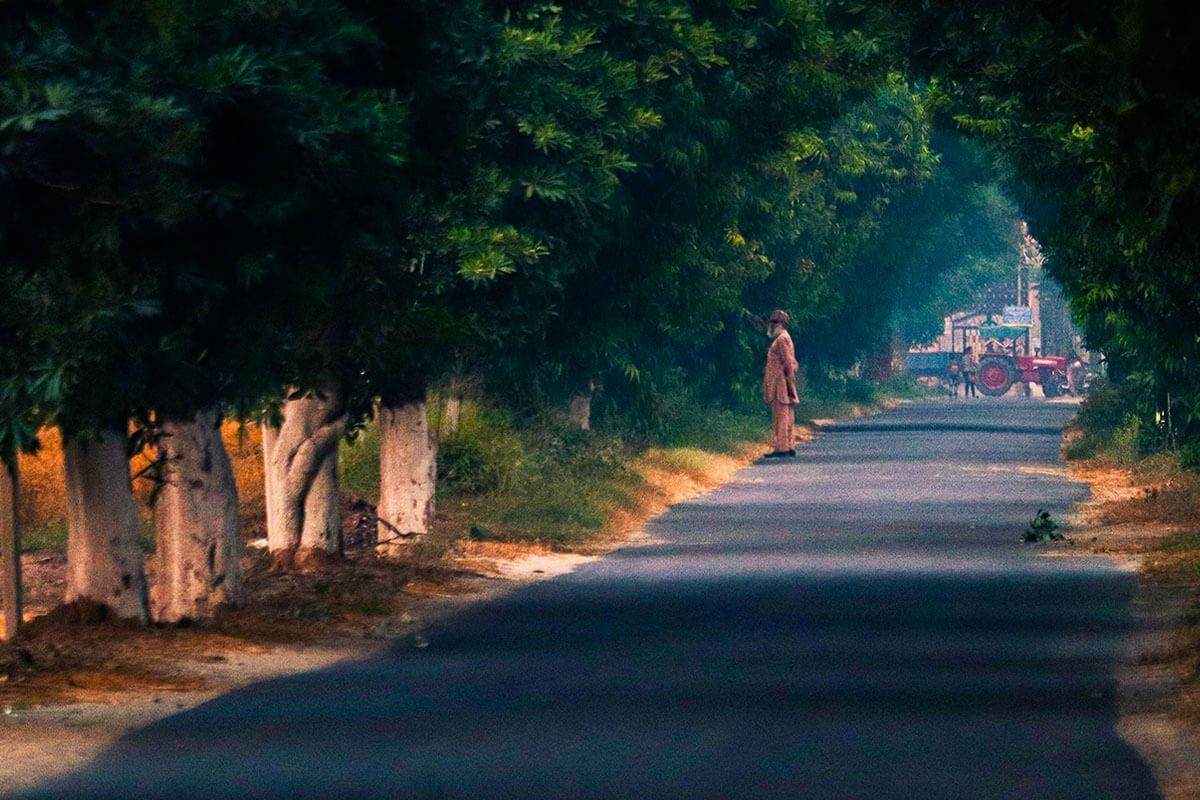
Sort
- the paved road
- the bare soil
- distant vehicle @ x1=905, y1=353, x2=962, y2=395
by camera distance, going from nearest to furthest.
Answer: the paved road
the bare soil
distant vehicle @ x1=905, y1=353, x2=962, y2=395

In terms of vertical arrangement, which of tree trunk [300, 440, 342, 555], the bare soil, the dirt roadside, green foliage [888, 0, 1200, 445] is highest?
green foliage [888, 0, 1200, 445]

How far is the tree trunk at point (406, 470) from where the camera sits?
73.8 ft

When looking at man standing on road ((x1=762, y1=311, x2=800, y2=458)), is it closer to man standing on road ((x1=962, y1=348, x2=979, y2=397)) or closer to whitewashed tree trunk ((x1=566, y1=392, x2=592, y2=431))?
whitewashed tree trunk ((x1=566, y1=392, x2=592, y2=431))

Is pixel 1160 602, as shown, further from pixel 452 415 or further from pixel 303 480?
pixel 452 415

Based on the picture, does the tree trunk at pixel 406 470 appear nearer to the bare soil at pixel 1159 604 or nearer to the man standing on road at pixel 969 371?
the bare soil at pixel 1159 604

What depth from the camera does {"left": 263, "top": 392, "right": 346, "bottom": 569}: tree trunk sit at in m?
18.8

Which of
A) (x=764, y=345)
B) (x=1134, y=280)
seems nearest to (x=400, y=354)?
(x=1134, y=280)

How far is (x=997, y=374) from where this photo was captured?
88.8 metres

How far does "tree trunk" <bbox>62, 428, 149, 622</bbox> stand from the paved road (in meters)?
1.81

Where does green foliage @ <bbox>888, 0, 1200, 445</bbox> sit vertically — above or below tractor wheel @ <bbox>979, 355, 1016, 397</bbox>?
above

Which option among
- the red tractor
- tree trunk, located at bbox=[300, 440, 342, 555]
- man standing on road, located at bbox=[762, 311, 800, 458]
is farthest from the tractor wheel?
tree trunk, located at bbox=[300, 440, 342, 555]

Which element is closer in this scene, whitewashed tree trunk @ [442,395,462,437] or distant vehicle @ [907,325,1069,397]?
whitewashed tree trunk @ [442,395,462,437]

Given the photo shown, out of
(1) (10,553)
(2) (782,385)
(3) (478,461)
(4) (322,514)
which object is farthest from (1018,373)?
(1) (10,553)

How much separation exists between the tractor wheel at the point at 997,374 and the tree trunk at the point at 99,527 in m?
75.8
